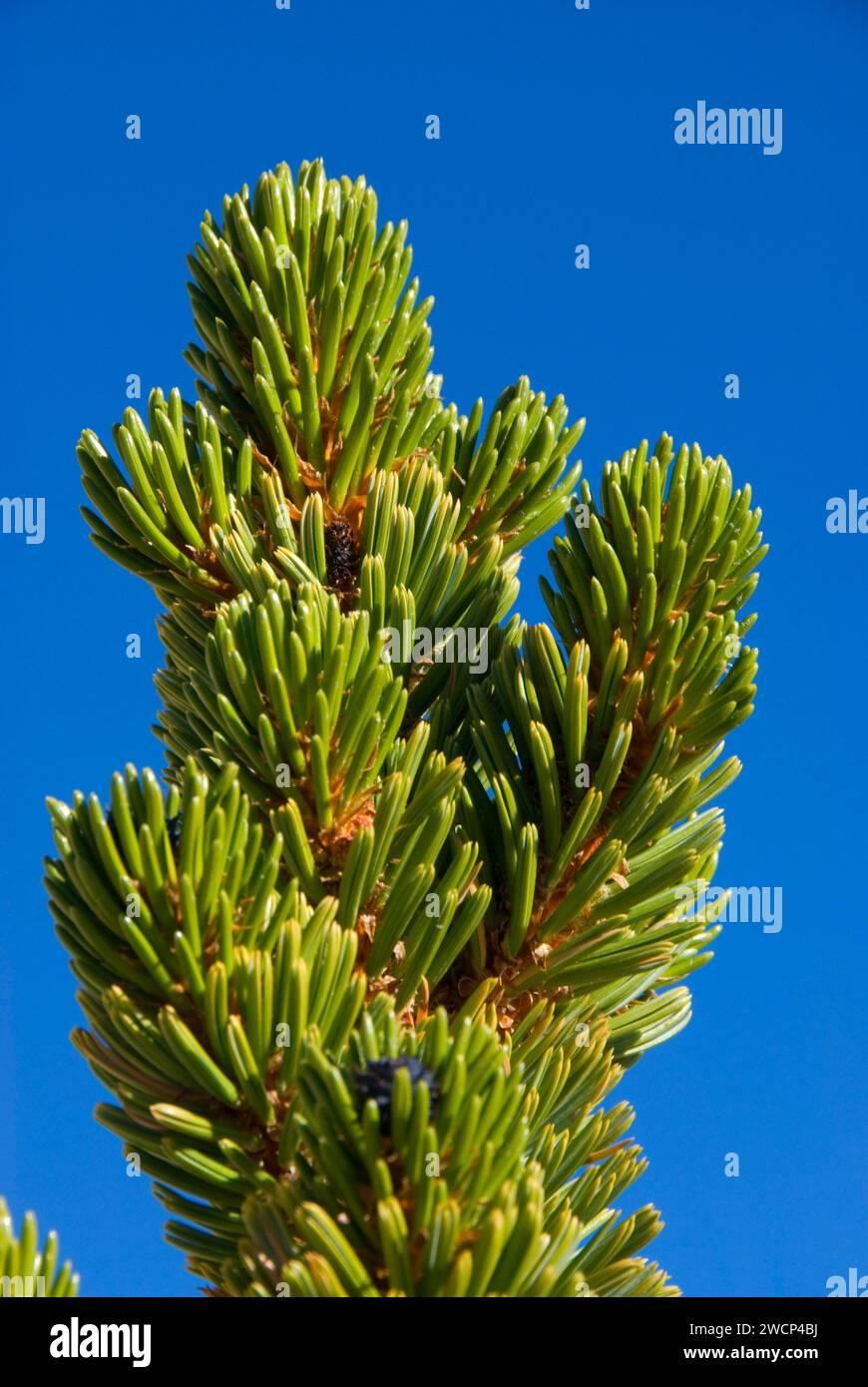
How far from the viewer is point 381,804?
6.12 ft

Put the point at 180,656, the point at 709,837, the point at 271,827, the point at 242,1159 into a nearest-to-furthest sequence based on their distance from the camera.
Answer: the point at 242,1159, the point at 271,827, the point at 709,837, the point at 180,656

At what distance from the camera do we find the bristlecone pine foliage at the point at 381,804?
1508mm

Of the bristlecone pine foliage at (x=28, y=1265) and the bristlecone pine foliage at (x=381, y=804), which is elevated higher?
the bristlecone pine foliage at (x=381, y=804)

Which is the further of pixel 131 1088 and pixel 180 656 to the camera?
pixel 180 656

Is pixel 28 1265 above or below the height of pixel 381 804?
below

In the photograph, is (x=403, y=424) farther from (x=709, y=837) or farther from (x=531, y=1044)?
(x=531, y=1044)

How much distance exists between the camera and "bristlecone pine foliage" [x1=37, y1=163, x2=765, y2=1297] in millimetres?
1508

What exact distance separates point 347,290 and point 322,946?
119cm

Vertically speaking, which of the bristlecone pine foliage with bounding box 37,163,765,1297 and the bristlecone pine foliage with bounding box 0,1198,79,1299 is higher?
the bristlecone pine foliage with bounding box 37,163,765,1297

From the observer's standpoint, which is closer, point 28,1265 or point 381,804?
point 28,1265

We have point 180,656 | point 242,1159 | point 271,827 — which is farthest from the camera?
point 180,656
